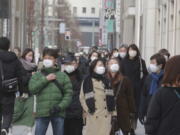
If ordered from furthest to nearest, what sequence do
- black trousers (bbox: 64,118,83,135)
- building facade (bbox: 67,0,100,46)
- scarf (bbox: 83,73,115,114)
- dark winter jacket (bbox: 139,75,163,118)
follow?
building facade (bbox: 67,0,100,46)
dark winter jacket (bbox: 139,75,163,118)
black trousers (bbox: 64,118,83,135)
scarf (bbox: 83,73,115,114)

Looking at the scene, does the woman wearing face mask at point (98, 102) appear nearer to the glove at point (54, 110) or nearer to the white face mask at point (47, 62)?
the glove at point (54, 110)

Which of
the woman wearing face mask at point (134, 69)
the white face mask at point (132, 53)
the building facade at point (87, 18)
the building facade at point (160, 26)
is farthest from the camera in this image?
the building facade at point (87, 18)

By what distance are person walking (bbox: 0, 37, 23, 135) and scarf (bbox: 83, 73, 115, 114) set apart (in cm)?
136

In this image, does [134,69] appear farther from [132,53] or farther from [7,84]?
[7,84]

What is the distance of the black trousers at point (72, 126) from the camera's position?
34.4 feet

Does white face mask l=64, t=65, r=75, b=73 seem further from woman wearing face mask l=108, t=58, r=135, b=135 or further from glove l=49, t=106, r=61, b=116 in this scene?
glove l=49, t=106, r=61, b=116

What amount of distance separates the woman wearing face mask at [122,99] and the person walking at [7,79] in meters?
1.61

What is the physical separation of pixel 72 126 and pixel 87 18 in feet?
559

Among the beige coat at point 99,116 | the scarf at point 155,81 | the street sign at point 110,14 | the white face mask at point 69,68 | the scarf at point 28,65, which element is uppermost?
the street sign at point 110,14

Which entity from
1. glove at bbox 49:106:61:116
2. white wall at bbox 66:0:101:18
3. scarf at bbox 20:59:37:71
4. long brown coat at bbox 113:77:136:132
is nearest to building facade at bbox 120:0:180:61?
scarf at bbox 20:59:37:71

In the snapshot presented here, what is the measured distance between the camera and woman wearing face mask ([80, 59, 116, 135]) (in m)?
9.59

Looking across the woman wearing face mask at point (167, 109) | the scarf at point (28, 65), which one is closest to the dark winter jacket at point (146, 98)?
the scarf at point (28, 65)

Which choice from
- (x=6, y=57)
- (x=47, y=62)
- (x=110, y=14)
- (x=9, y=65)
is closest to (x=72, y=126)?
(x=9, y=65)

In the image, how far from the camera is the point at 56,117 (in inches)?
368
